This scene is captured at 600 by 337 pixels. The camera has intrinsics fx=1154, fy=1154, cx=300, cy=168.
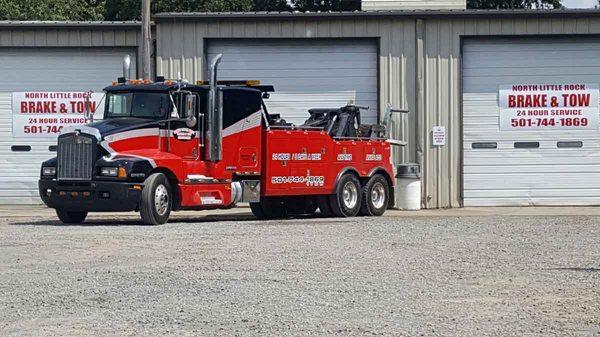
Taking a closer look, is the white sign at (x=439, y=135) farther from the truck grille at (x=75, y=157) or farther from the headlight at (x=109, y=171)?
the truck grille at (x=75, y=157)

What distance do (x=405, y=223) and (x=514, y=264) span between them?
764 centimetres

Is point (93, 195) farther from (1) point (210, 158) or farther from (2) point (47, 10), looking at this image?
(2) point (47, 10)

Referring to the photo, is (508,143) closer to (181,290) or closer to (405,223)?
(405,223)

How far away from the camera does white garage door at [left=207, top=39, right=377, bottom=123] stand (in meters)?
29.0

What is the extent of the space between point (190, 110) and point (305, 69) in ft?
25.1

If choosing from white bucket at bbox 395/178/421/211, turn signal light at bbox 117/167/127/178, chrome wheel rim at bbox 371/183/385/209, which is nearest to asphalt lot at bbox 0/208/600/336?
turn signal light at bbox 117/167/127/178

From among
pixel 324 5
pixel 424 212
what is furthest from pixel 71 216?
pixel 324 5

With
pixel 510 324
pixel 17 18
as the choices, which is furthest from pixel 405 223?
pixel 17 18

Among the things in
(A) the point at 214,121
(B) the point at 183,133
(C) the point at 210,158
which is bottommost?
(C) the point at 210,158

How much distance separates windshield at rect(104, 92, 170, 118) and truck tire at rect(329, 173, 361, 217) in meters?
4.48

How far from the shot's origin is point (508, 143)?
1137 inches

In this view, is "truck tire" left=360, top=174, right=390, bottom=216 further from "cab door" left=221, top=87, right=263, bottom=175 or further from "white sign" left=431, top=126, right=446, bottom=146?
"white sign" left=431, top=126, right=446, bottom=146

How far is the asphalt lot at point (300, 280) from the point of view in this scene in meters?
9.54

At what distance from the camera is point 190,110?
21.9 meters
